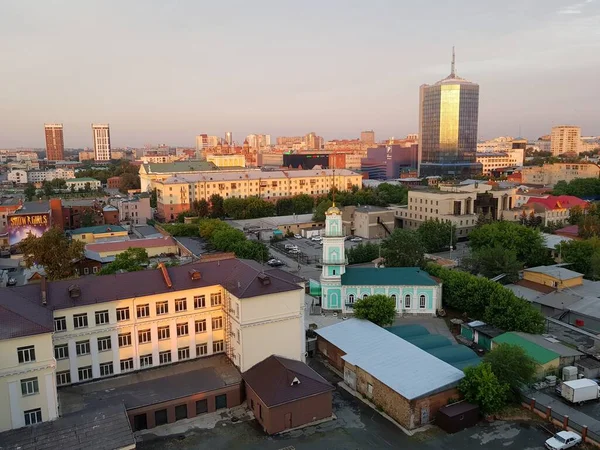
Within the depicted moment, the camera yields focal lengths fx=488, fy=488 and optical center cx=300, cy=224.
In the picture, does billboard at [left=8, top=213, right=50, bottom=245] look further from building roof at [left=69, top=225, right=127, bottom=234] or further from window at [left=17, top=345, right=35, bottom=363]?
window at [left=17, top=345, right=35, bottom=363]

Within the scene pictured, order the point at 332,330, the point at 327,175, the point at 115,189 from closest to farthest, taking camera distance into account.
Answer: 1. the point at 332,330
2. the point at 327,175
3. the point at 115,189

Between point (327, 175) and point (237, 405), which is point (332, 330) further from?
point (327, 175)

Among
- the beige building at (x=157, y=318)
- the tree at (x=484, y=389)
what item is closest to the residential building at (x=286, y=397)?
the beige building at (x=157, y=318)

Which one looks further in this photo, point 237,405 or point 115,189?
point 115,189

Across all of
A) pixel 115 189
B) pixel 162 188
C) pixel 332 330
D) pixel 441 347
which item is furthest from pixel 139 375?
pixel 115 189

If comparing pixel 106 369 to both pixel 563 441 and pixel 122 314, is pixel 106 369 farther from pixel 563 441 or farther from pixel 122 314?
pixel 563 441

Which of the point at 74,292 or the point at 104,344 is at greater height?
the point at 74,292

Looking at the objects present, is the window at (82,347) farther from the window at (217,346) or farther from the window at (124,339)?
the window at (217,346)

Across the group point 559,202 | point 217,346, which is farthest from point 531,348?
point 559,202
